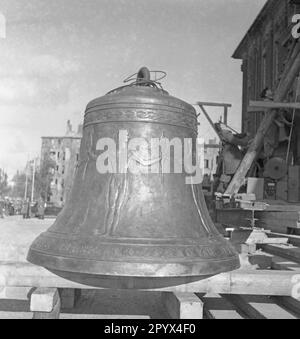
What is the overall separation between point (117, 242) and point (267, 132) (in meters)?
9.15

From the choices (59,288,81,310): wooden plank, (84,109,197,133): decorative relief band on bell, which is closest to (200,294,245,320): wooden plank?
(59,288,81,310): wooden plank

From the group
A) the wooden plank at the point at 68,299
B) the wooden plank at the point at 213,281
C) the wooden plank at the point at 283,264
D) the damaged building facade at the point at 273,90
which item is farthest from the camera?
the damaged building facade at the point at 273,90

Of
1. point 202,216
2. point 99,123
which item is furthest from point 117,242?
point 99,123

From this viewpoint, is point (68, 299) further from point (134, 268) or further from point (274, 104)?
point (274, 104)

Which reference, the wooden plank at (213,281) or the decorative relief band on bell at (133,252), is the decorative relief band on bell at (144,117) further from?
the wooden plank at (213,281)

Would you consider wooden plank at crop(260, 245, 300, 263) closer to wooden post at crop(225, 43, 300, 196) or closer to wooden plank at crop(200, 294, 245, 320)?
wooden plank at crop(200, 294, 245, 320)

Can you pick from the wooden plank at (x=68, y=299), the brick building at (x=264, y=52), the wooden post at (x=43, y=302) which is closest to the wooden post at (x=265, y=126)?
the wooden plank at (x=68, y=299)

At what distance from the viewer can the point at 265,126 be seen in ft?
36.6
